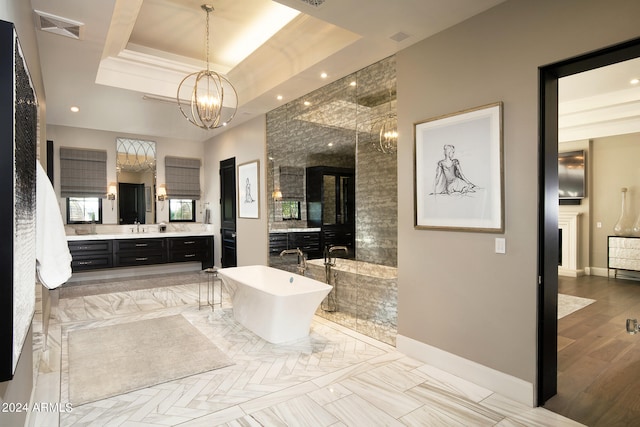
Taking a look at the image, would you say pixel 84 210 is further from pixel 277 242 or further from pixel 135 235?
pixel 277 242

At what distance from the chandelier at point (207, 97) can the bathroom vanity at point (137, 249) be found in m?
2.84

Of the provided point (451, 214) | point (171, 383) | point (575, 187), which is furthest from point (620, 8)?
point (575, 187)

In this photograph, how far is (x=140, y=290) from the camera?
614 centimetres

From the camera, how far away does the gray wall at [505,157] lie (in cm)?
236

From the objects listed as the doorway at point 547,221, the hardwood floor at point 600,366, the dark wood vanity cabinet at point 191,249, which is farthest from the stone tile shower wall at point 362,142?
the dark wood vanity cabinet at point 191,249

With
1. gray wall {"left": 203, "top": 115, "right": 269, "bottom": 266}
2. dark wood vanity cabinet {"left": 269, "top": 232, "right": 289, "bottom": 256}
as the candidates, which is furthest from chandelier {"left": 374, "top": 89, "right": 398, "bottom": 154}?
gray wall {"left": 203, "top": 115, "right": 269, "bottom": 266}

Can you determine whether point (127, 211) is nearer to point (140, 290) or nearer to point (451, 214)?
point (140, 290)

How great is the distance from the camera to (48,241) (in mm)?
2135

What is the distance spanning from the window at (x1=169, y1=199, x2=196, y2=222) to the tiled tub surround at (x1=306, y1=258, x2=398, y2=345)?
4.61m

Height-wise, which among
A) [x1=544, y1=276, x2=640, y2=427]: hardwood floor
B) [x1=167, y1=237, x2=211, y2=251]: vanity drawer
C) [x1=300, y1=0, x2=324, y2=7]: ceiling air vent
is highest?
[x1=300, y1=0, x2=324, y2=7]: ceiling air vent

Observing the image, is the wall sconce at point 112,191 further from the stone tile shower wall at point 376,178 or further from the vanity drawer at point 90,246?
the stone tile shower wall at point 376,178

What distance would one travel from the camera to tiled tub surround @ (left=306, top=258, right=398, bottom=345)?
3.64 metres

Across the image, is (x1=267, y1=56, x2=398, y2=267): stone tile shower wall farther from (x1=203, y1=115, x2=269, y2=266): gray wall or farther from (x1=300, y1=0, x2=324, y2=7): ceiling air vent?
(x1=300, y1=0, x2=324, y2=7): ceiling air vent

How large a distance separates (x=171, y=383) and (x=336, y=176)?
275cm
